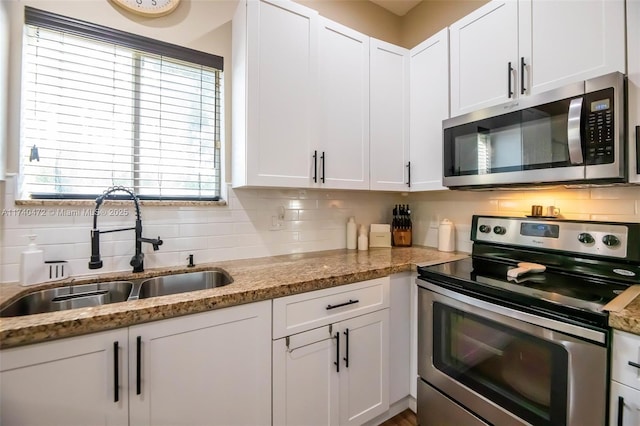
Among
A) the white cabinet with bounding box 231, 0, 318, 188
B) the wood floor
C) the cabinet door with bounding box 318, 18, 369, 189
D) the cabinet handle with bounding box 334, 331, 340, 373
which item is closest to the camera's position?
the cabinet handle with bounding box 334, 331, 340, 373

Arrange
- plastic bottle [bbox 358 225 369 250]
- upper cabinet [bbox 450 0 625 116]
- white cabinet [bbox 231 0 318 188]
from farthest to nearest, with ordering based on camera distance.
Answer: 1. plastic bottle [bbox 358 225 369 250]
2. white cabinet [bbox 231 0 318 188]
3. upper cabinet [bbox 450 0 625 116]

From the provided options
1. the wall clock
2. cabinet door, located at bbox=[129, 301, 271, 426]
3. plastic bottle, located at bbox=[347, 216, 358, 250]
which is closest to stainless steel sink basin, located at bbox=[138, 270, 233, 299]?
cabinet door, located at bbox=[129, 301, 271, 426]

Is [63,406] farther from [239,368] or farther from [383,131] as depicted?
[383,131]

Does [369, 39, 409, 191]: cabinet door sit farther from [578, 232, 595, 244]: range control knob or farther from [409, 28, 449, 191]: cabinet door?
[578, 232, 595, 244]: range control knob

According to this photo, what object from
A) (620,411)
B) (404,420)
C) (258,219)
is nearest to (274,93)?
(258,219)

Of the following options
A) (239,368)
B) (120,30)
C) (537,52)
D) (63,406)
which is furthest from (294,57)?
(63,406)

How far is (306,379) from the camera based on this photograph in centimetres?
129

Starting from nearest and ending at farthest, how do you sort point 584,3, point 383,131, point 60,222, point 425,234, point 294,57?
point 584,3 < point 60,222 < point 294,57 < point 383,131 < point 425,234

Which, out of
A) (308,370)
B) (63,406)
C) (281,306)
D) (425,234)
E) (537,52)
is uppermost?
(537,52)

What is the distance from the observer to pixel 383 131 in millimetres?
1944

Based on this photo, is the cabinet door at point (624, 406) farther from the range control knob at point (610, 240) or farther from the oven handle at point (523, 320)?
the range control knob at point (610, 240)

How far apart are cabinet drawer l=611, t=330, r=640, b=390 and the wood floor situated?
108cm

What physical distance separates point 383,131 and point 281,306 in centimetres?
136

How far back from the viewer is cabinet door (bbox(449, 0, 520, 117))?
1460 mm
